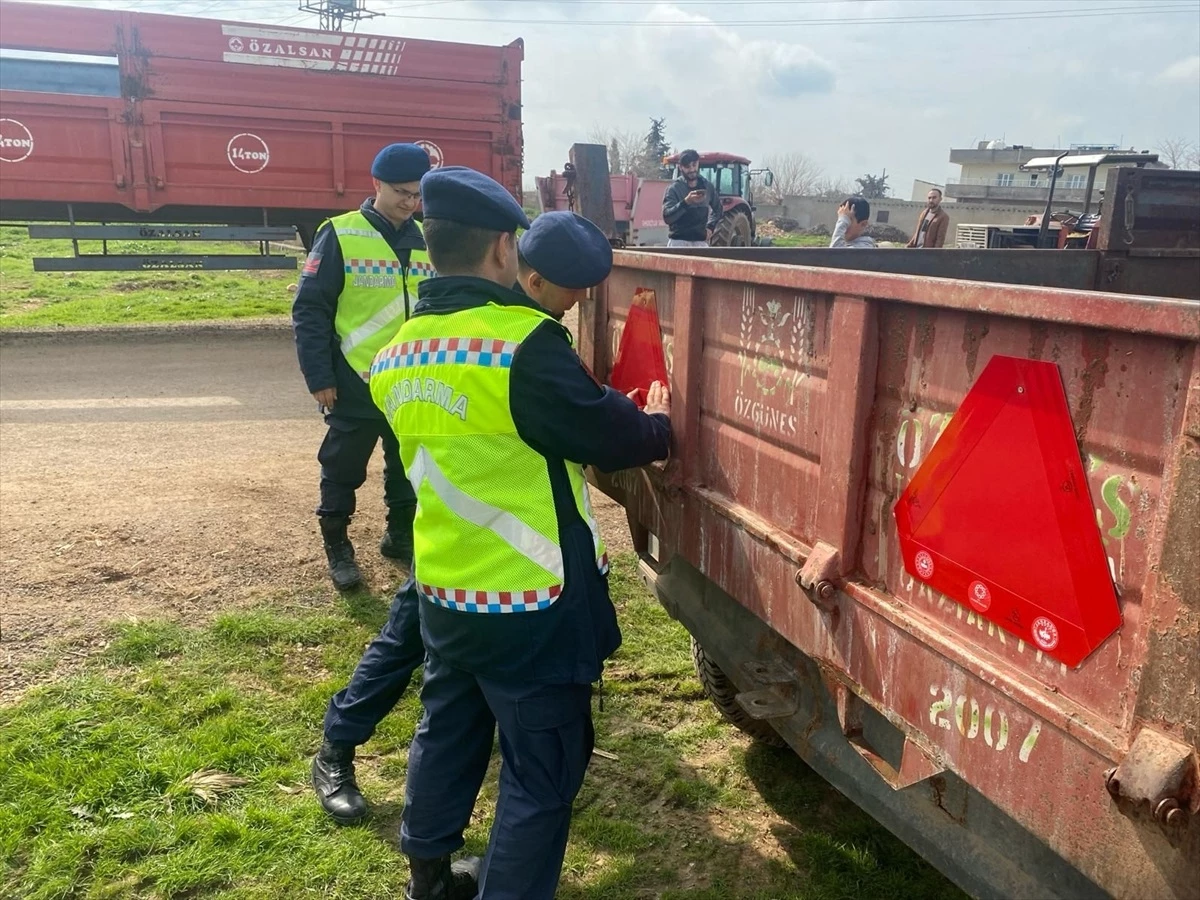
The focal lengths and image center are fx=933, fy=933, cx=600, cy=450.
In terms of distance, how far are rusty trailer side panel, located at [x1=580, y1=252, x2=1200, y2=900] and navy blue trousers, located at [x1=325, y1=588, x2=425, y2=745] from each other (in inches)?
29.2

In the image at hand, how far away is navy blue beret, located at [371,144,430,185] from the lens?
148 inches

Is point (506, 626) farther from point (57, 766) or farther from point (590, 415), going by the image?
point (57, 766)

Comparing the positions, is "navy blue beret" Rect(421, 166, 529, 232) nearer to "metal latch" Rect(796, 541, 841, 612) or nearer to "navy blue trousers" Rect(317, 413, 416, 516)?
"metal latch" Rect(796, 541, 841, 612)

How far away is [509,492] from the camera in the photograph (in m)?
2.00

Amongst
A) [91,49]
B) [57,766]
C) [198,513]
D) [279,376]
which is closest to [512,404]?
[57,766]

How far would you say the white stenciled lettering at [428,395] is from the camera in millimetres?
1971

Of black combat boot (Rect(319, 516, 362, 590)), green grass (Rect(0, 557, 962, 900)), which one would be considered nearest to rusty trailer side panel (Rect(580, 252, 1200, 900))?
green grass (Rect(0, 557, 962, 900))

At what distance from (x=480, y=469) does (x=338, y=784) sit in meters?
1.29

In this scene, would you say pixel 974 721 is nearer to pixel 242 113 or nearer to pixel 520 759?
pixel 520 759

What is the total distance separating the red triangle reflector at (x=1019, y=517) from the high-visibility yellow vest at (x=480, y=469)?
0.80 m

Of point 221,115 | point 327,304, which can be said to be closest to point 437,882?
point 327,304

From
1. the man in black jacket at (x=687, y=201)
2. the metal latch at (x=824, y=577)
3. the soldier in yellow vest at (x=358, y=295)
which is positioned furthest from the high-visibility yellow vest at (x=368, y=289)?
the man in black jacket at (x=687, y=201)

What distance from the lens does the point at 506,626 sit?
201cm

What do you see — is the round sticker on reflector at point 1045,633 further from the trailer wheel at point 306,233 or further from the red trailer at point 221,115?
the trailer wheel at point 306,233
